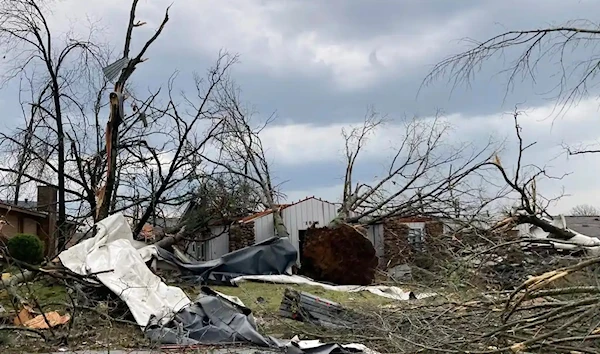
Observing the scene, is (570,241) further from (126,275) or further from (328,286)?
(126,275)

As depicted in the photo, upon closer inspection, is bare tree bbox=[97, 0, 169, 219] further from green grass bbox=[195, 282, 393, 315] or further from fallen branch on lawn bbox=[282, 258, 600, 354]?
fallen branch on lawn bbox=[282, 258, 600, 354]

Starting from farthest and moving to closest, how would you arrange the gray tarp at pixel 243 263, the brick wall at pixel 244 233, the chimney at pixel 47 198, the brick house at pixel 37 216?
the brick wall at pixel 244 233 → the chimney at pixel 47 198 → the brick house at pixel 37 216 → the gray tarp at pixel 243 263

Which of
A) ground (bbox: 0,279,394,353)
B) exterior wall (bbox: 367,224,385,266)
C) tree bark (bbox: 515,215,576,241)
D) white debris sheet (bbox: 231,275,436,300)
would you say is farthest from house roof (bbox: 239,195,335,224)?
tree bark (bbox: 515,215,576,241)

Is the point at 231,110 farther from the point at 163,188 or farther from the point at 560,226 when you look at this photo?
the point at 560,226

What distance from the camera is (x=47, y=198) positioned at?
14.1 metres

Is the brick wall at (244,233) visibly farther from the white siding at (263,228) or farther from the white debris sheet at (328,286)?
the white debris sheet at (328,286)

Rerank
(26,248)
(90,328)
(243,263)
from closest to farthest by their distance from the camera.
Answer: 1. (90,328)
2. (26,248)
3. (243,263)

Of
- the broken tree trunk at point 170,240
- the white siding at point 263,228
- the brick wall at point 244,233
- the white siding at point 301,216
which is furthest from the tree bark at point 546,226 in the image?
the brick wall at point 244,233

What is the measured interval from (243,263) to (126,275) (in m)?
3.42

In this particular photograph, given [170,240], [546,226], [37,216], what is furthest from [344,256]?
[37,216]

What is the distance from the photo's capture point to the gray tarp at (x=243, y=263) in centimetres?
1045

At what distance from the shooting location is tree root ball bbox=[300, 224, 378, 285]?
11.7 m

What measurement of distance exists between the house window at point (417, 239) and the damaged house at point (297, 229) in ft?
0.20

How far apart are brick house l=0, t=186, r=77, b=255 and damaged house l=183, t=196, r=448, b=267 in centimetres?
281
